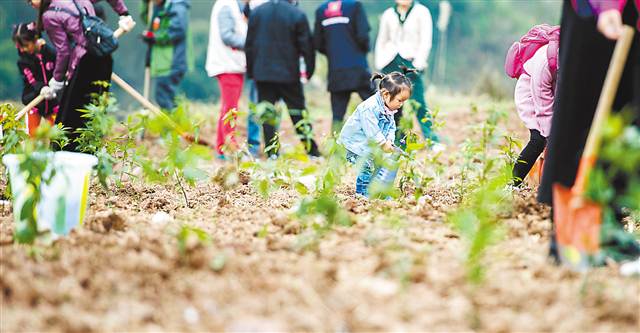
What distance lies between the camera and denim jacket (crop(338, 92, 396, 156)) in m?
4.18

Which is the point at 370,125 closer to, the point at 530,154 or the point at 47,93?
the point at 530,154

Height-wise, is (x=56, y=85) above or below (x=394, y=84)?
below

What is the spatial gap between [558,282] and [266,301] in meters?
0.95

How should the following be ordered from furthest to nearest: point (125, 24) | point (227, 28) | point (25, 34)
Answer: point (227, 28) → point (25, 34) → point (125, 24)

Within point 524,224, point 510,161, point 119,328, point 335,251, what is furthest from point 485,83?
point 119,328

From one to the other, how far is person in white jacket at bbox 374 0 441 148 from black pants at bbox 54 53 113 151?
2498 millimetres

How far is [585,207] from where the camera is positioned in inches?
94.5

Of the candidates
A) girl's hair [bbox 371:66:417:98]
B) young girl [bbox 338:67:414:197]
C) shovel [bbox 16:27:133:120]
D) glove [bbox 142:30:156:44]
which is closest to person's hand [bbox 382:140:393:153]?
young girl [bbox 338:67:414:197]

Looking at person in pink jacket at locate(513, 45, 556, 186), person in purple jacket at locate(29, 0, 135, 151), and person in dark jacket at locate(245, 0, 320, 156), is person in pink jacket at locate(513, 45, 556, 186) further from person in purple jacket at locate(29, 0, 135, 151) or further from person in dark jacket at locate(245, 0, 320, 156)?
person in purple jacket at locate(29, 0, 135, 151)

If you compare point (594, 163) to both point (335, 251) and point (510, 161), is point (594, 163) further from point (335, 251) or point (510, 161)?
point (510, 161)

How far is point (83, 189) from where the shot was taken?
9.93ft

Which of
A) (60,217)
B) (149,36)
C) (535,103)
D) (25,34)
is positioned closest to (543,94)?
(535,103)

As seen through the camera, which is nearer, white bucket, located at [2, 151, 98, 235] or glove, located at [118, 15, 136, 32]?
white bucket, located at [2, 151, 98, 235]

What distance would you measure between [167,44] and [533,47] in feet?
14.0
